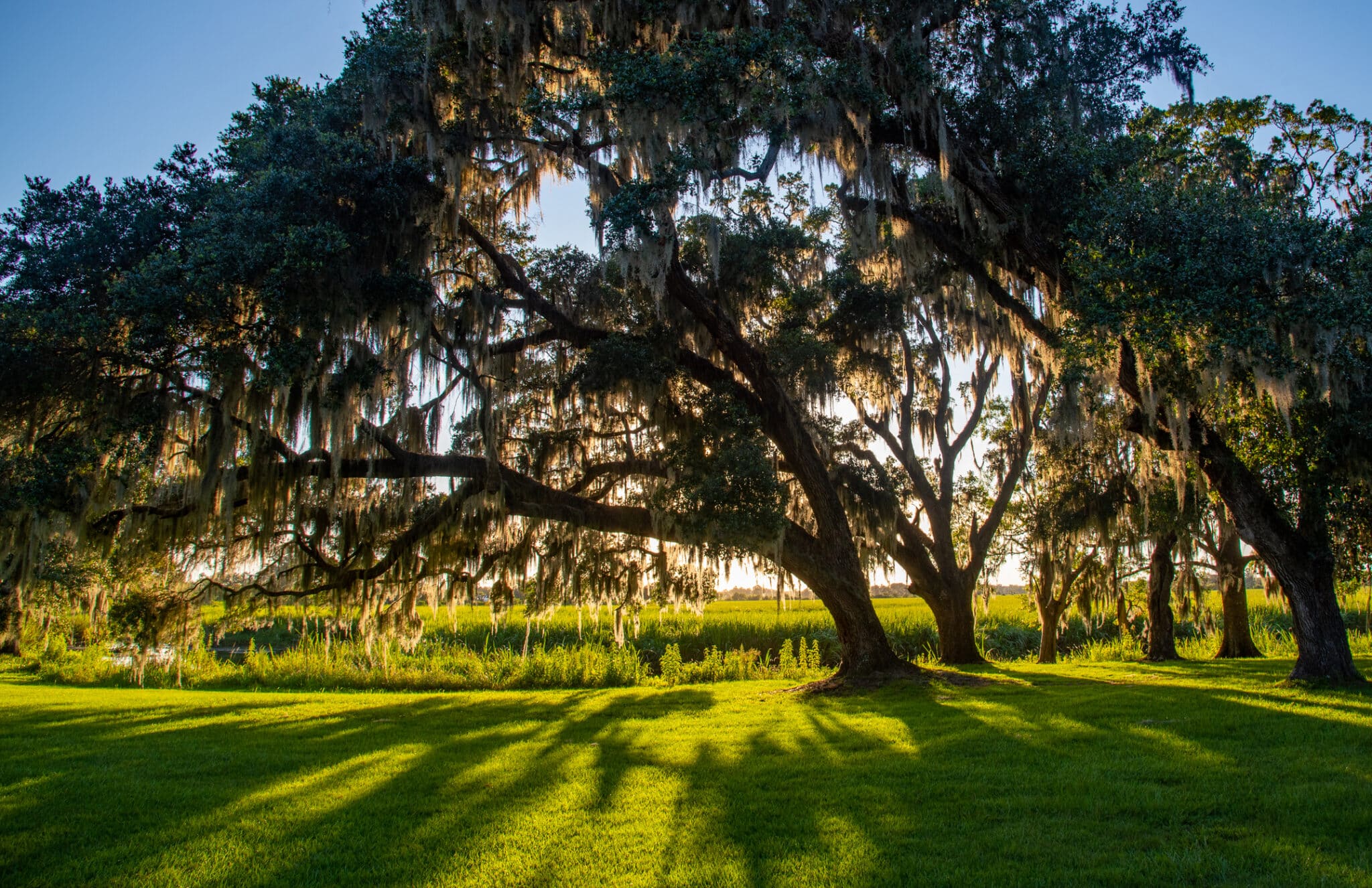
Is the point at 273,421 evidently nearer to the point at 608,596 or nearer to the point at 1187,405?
the point at 608,596

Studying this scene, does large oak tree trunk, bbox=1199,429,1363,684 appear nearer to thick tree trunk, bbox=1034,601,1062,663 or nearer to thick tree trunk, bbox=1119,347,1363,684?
thick tree trunk, bbox=1119,347,1363,684

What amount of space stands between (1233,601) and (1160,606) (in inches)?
69.8

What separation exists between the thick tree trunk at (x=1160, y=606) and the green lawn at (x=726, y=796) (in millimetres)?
7691

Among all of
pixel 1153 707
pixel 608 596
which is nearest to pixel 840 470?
pixel 608 596

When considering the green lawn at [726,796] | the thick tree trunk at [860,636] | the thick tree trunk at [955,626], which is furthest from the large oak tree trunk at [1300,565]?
the thick tree trunk at [955,626]

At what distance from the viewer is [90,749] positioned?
321 inches

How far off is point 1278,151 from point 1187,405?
4.70 meters

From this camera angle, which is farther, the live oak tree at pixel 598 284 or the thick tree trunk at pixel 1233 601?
the thick tree trunk at pixel 1233 601

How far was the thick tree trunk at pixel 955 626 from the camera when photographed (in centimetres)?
1633

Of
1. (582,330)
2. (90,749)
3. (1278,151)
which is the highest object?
(1278,151)

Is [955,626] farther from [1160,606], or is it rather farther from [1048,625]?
[1048,625]

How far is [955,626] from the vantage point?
53.9 ft

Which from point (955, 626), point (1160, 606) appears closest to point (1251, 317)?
point (955, 626)

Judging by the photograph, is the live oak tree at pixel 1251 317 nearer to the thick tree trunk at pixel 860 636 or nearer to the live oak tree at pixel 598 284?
the live oak tree at pixel 598 284
